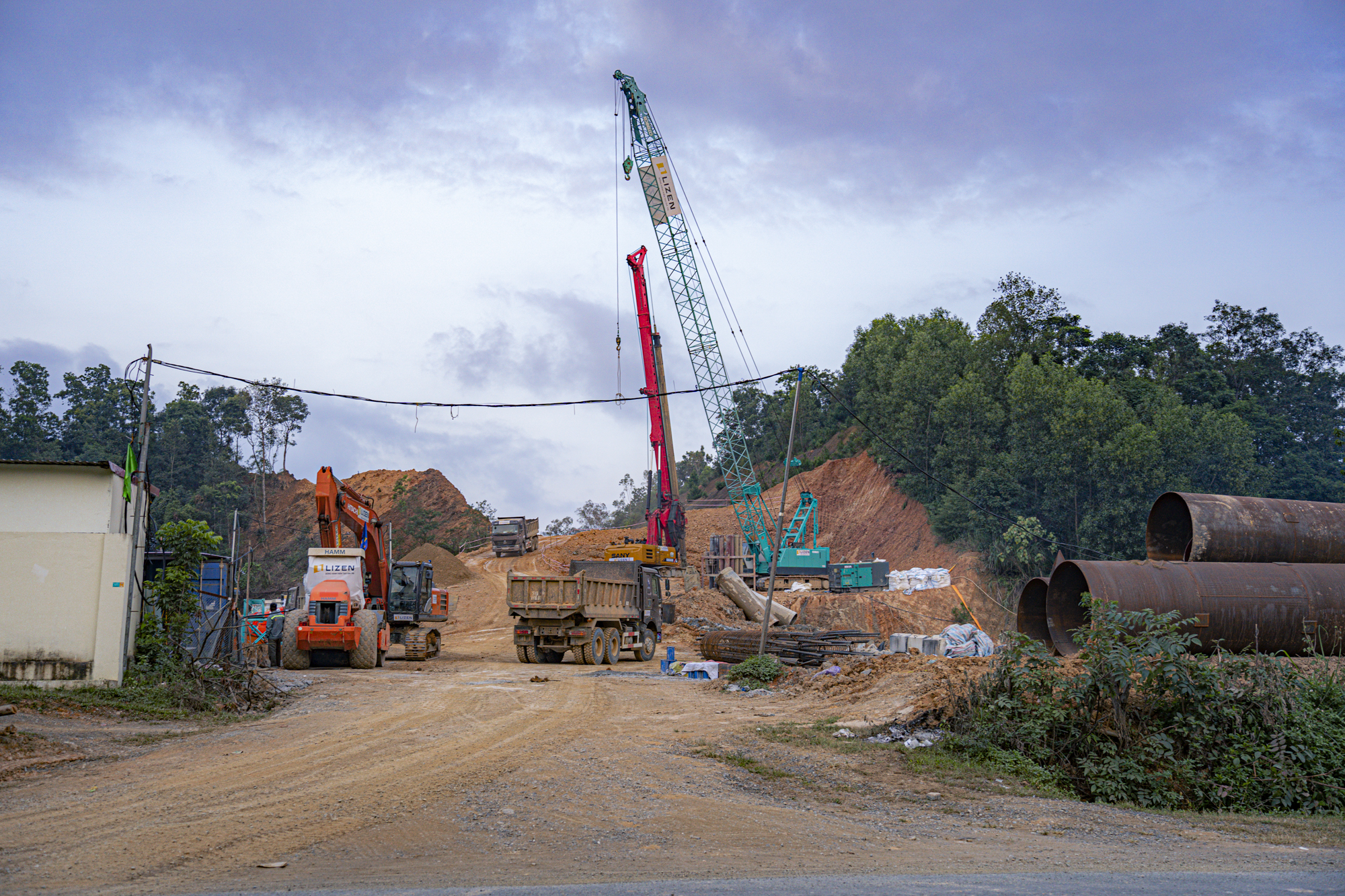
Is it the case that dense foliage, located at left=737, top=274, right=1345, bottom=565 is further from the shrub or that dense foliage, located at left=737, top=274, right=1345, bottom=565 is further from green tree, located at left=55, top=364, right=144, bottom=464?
green tree, located at left=55, top=364, right=144, bottom=464

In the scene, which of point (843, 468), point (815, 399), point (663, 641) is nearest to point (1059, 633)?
point (663, 641)

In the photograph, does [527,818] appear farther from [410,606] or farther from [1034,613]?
[410,606]

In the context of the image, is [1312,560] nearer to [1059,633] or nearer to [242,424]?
[1059,633]

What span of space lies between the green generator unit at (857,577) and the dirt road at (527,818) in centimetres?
3548

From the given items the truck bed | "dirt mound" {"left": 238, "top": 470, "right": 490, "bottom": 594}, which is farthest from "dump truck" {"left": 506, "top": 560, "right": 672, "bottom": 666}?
"dirt mound" {"left": 238, "top": 470, "right": 490, "bottom": 594}

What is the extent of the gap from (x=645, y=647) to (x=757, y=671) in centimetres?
839

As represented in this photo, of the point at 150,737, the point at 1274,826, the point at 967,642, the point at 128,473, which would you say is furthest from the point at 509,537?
the point at 1274,826

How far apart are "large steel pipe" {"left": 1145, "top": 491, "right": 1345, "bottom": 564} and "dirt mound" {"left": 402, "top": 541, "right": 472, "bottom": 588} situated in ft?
122

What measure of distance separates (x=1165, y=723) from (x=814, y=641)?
32.3 feet

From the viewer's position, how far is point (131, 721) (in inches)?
518

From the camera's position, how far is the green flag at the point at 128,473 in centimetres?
1543

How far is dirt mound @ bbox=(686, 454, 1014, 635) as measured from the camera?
148 ft

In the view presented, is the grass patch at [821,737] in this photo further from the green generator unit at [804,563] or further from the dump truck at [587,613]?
the green generator unit at [804,563]

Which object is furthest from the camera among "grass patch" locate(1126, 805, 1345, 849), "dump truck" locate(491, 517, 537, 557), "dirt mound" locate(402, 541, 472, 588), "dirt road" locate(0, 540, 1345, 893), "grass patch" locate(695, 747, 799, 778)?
"dump truck" locate(491, 517, 537, 557)
